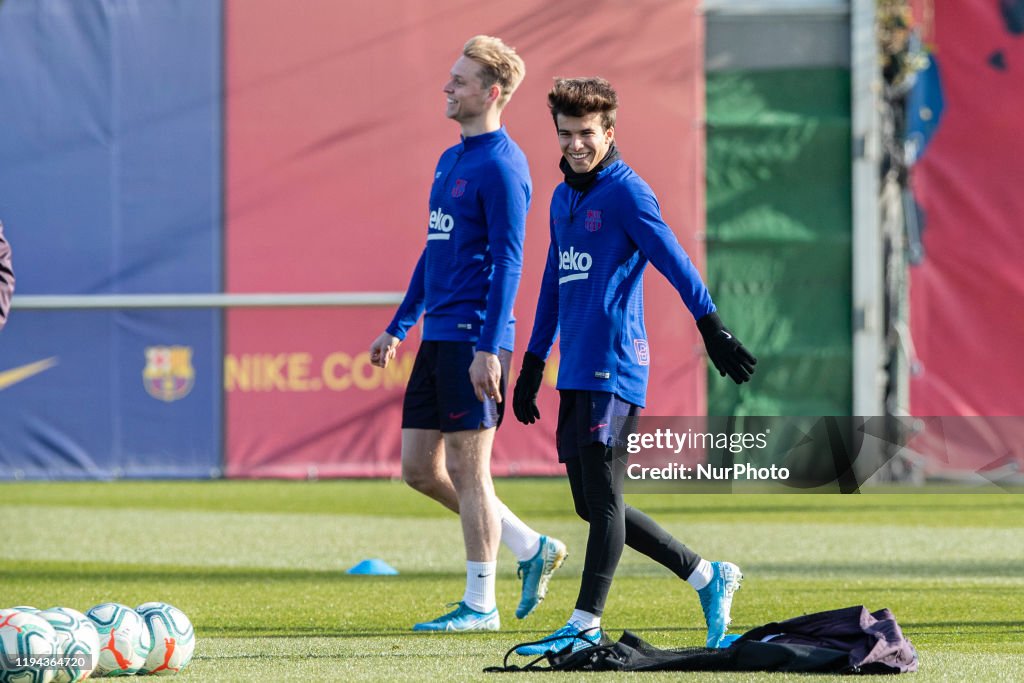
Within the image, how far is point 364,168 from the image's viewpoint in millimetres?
16500

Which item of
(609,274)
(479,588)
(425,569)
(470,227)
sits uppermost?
(470,227)

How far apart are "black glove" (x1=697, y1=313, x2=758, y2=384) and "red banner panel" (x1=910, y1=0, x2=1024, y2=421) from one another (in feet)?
37.6

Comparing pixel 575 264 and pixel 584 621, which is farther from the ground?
pixel 575 264

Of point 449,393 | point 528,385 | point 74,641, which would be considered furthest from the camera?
point 449,393

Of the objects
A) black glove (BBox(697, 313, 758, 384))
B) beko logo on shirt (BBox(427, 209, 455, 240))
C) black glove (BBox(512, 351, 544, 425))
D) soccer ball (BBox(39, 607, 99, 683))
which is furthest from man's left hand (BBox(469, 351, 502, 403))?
soccer ball (BBox(39, 607, 99, 683))

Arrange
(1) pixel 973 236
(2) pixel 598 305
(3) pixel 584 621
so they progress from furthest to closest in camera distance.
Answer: (1) pixel 973 236
(2) pixel 598 305
(3) pixel 584 621

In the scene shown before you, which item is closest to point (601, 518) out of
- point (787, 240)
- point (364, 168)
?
point (787, 240)

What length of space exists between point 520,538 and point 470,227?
1.24 metres

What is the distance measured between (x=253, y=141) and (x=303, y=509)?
191 inches

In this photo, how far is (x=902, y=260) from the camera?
53.0 ft

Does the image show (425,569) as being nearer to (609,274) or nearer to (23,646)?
(609,274)

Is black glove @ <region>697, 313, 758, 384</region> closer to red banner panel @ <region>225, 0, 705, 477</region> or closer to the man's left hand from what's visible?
the man's left hand

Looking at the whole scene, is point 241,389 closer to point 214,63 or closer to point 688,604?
point 214,63

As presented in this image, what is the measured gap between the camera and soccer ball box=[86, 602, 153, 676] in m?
5.03
